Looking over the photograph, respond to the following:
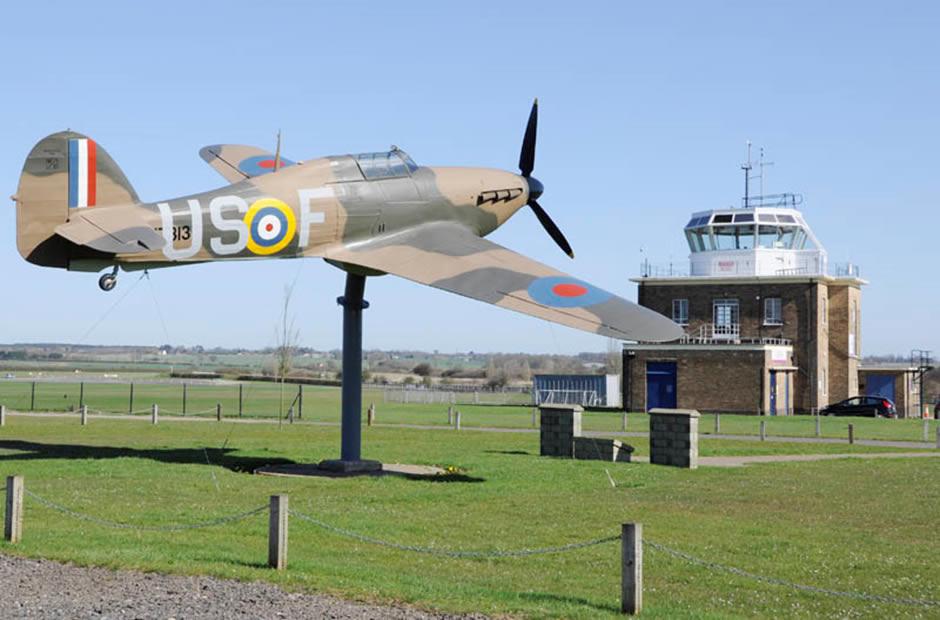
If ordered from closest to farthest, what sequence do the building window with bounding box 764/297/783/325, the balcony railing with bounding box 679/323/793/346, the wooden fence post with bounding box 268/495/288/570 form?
the wooden fence post with bounding box 268/495/288/570, the balcony railing with bounding box 679/323/793/346, the building window with bounding box 764/297/783/325

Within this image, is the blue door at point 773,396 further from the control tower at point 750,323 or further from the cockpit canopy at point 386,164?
the cockpit canopy at point 386,164

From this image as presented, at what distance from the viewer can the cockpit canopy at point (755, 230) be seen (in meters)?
67.6

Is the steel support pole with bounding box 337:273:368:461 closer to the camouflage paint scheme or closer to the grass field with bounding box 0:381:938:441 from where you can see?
the camouflage paint scheme

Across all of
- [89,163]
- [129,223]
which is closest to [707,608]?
[129,223]

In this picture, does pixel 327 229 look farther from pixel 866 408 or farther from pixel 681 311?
pixel 866 408

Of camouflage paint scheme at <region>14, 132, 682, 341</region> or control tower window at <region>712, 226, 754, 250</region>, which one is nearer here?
camouflage paint scheme at <region>14, 132, 682, 341</region>

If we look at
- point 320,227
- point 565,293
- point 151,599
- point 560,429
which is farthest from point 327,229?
point 151,599

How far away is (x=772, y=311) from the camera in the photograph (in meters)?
66.9

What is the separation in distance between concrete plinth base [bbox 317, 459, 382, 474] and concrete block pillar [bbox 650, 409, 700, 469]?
24.8 ft

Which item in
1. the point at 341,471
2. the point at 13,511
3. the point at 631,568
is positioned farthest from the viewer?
the point at 341,471

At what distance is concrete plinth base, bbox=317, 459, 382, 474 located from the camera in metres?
25.5

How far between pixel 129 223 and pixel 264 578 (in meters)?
10.4

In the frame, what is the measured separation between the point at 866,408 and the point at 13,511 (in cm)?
5652

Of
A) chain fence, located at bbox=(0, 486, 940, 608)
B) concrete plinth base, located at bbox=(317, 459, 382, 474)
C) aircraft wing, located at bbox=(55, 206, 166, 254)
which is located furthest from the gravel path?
concrete plinth base, located at bbox=(317, 459, 382, 474)
